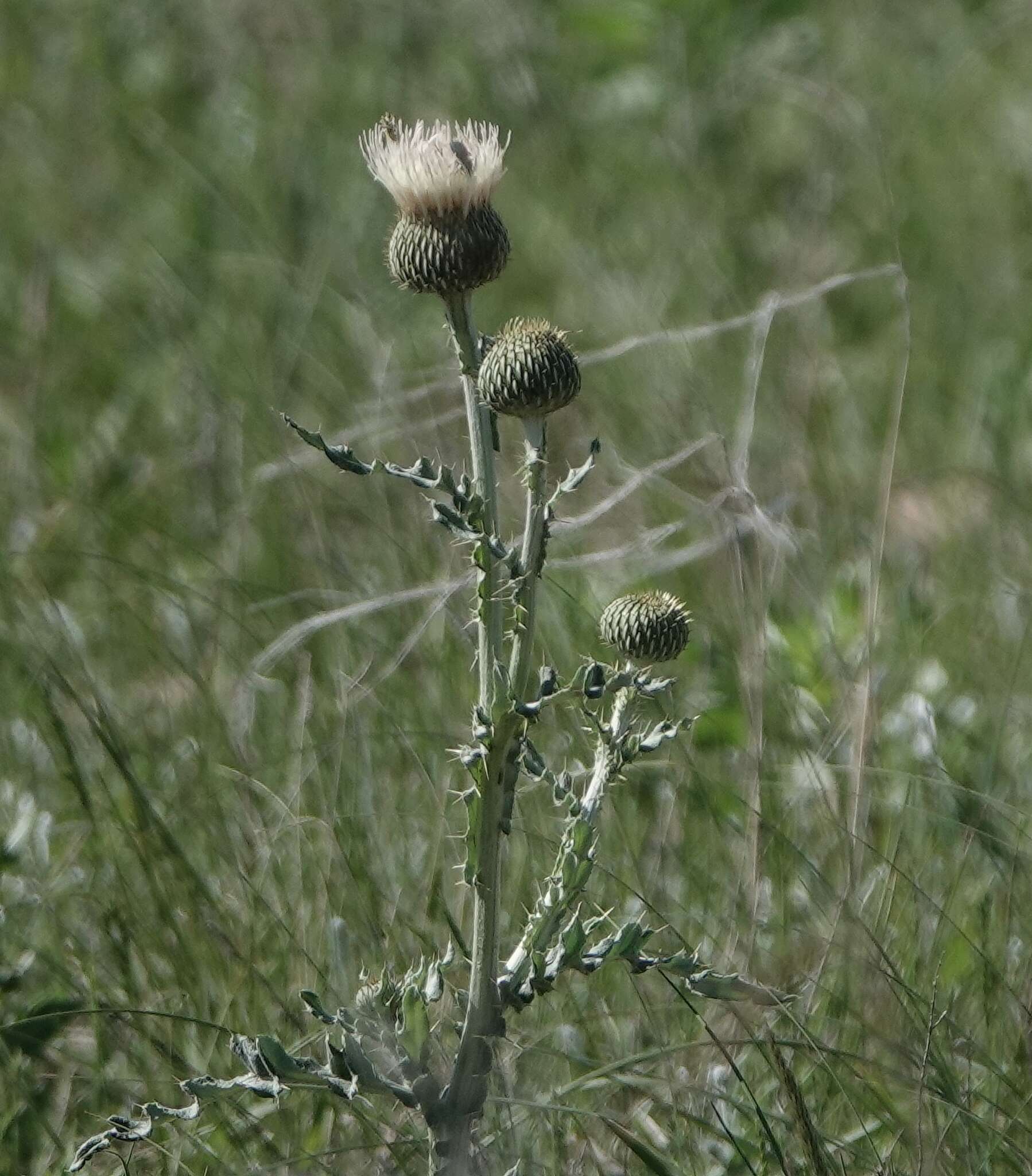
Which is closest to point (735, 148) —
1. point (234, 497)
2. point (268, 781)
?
point (234, 497)

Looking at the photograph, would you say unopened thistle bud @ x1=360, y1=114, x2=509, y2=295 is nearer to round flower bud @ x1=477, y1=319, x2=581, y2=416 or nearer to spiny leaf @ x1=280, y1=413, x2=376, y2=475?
round flower bud @ x1=477, y1=319, x2=581, y2=416

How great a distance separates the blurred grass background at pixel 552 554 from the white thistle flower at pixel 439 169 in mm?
656

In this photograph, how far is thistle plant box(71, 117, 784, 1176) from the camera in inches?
73.4

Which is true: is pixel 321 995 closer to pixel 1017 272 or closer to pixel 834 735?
pixel 834 735

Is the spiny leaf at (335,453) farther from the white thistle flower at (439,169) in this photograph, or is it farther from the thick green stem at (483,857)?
the white thistle flower at (439,169)

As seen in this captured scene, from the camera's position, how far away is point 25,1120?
2.37m

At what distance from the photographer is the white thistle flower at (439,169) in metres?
1.97

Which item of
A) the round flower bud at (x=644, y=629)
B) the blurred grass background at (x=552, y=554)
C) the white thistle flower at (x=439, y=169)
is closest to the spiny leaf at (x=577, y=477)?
the round flower bud at (x=644, y=629)

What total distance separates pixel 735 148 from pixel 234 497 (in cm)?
272

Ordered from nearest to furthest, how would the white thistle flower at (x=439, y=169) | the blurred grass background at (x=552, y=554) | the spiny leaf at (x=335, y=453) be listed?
the spiny leaf at (x=335, y=453) < the white thistle flower at (x=439, y=169) < the blurred grass background at (x=552, y=554)

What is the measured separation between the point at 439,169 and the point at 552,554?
2184 millimetres

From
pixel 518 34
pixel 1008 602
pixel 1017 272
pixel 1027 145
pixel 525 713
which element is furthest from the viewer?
pixel 518 34

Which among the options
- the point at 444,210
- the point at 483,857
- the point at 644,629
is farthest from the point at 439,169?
the point at 483,857

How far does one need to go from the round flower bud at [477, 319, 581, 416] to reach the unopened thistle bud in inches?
4.1
